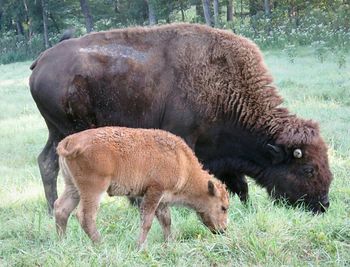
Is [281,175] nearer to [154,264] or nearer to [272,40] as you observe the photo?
[154,264]

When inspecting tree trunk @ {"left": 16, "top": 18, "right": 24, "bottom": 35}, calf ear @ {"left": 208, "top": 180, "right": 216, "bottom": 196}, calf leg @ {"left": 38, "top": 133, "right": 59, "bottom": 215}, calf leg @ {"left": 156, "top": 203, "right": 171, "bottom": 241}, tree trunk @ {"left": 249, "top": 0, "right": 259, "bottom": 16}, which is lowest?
tree trunk @ {"left": 16, "top": 18, "right": 24, "bottom": 35}

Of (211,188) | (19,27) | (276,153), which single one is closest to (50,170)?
(211,188)

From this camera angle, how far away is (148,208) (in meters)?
4.80

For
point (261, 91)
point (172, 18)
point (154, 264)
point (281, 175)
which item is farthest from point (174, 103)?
point (172, 18)

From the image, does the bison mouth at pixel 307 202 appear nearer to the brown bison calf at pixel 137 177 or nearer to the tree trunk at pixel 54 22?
the brown bison calf at pixel 137 177

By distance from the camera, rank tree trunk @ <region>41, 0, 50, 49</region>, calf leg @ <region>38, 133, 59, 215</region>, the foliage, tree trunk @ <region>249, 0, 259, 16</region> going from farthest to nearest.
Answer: tree trunk @ <region>249, 0, 259, 16</region> < tree trunk @ <region>41, 0, 50, 49</region> < the foliage < calf leg @ <region>38, 133, 59, 215</region>

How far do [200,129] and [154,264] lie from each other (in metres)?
2.50

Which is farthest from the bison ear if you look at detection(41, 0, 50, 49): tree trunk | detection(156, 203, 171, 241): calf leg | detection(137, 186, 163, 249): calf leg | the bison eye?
detection(41, 0, 50, 49): tree trunk

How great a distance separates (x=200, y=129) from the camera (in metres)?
6.38

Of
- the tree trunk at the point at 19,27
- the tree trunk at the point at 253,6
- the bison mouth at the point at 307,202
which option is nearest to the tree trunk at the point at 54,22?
the tree trunk at the point at 19,27

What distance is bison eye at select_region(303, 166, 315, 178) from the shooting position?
6.10 m

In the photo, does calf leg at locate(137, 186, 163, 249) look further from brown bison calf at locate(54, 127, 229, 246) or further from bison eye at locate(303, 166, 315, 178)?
bison eye at locate(303, 166, 315, 178)

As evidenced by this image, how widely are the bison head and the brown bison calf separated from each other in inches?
50.9

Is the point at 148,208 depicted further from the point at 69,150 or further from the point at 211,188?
the point at 69,150
